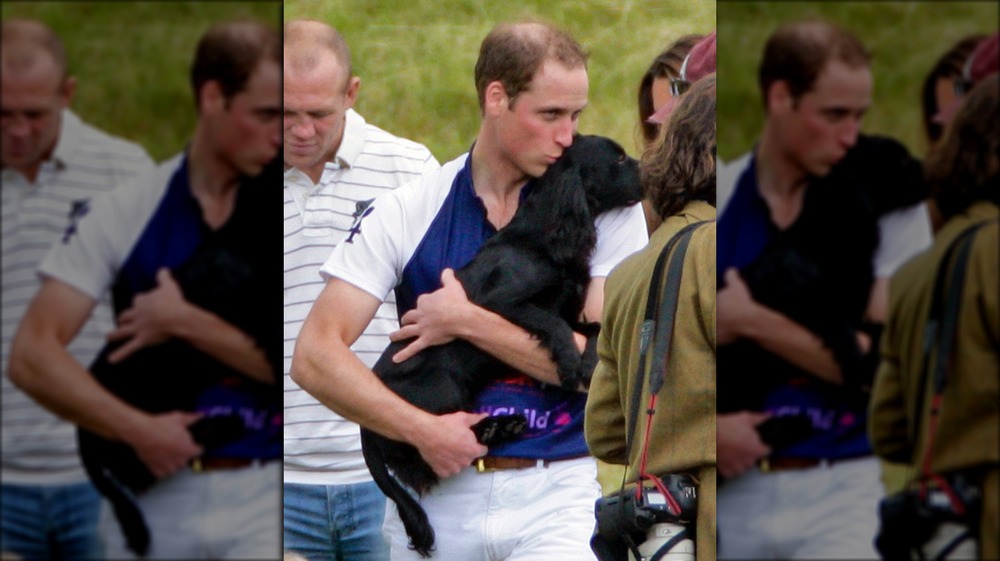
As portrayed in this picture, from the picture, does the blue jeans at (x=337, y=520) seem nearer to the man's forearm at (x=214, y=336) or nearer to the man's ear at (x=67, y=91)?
the man's forearm at (x=214, y=336)

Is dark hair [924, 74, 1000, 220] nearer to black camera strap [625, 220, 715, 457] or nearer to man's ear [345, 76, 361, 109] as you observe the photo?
black camera strap [625, 220, 715, 457]

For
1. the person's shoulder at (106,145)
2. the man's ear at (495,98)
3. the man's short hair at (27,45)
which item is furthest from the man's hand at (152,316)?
the man's ear at (495,98)

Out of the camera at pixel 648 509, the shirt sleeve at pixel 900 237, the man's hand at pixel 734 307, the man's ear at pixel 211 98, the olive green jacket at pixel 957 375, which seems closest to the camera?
the olive green jacket at pixel 957 375

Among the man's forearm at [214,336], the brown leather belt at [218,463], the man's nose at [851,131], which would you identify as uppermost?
the man's nose at [851,131]

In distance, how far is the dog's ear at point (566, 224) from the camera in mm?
4246

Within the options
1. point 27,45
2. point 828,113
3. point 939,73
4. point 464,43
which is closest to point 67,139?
point 27,45

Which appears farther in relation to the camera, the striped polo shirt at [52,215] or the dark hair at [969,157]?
the striped polo shirt at [52,215]

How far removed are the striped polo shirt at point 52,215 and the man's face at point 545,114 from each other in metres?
1.16

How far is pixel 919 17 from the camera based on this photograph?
336 centimetres

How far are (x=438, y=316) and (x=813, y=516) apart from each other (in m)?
1.37

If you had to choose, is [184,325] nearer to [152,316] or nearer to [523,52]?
[152,316]

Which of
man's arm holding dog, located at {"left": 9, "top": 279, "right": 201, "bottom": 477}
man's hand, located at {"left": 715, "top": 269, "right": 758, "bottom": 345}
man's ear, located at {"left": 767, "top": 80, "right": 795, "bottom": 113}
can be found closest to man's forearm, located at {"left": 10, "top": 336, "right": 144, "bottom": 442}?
man's arm holding dog, located at {"left": 9, "top": 279, "right": 201, "bottom": 477}

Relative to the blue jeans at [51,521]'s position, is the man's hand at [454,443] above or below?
above

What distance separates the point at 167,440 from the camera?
3.66 metres
